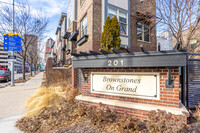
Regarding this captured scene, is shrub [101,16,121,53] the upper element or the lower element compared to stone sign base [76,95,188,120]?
upper

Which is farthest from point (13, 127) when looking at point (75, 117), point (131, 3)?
point (131, 3)

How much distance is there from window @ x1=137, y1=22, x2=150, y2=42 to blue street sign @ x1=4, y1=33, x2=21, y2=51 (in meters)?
12.1

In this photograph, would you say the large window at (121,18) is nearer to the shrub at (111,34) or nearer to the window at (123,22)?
the window at (123,22)

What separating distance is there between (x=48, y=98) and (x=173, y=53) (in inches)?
178

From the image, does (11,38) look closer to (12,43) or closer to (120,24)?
(12,43)

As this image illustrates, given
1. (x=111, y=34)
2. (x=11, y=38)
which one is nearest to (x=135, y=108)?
(x=111, y=34)

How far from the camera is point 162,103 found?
120 inches

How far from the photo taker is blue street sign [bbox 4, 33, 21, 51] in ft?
34.8

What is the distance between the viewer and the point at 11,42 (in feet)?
35.4

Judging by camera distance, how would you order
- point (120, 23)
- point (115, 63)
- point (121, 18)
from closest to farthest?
1. point (115, 63)
2. point (120, 23)
3. point (121, 18)

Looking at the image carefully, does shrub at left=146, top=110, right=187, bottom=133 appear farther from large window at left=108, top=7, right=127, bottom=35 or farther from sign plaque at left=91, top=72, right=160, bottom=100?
large window at left=108, top=7, right=127, bottom=35

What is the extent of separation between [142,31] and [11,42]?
1294 centimetres

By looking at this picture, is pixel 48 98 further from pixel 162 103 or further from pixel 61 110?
pixel 162 103

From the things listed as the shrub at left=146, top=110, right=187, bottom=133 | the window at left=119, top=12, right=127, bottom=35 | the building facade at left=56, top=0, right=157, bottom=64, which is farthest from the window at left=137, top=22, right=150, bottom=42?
the shrub at left=146, top=110, right=187, bottom=133
